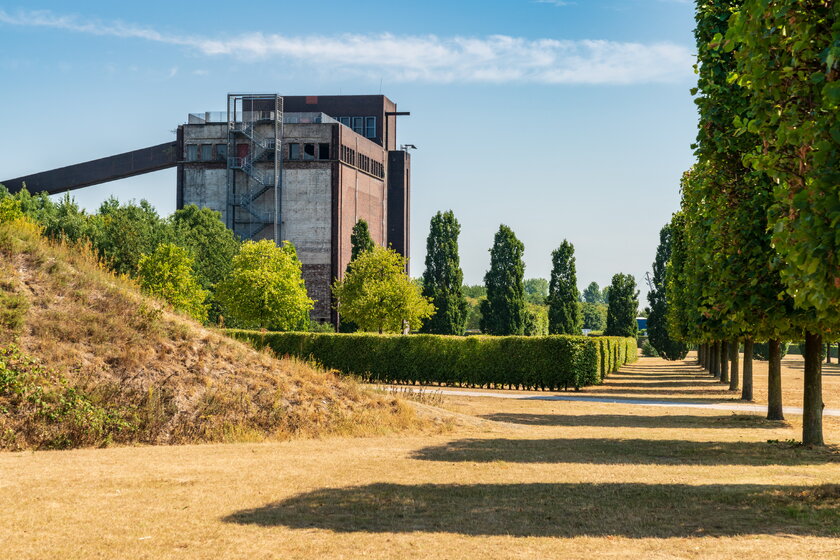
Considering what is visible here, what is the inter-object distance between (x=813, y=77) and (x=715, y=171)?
35.9 feet

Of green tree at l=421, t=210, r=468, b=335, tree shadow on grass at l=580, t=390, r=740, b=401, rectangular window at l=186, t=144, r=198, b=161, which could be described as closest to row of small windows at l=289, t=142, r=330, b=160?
rectangular window at l=186, t=144, r=198, b=161

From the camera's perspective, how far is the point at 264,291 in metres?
53.0

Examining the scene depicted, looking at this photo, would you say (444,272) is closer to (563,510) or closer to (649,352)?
(649,352)

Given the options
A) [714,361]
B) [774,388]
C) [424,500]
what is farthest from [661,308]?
[424,500]

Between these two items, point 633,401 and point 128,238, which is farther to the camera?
point 128,238

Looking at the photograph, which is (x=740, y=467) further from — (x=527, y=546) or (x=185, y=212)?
(x=185, y=212)

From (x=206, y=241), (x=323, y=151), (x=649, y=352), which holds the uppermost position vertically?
(x=323, y=151)

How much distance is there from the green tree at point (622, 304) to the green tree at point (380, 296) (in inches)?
962

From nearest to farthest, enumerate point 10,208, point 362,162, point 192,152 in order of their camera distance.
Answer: point 10,208 → point 192,152 → point 362,162

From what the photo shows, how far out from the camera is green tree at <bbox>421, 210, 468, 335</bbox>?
71.5m

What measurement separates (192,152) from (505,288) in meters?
31.7

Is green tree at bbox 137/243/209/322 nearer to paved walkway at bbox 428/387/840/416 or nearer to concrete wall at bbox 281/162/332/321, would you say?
paved walkway at bbox 428/387/840/416

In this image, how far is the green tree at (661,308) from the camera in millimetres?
73312

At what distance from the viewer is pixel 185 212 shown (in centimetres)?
7075
